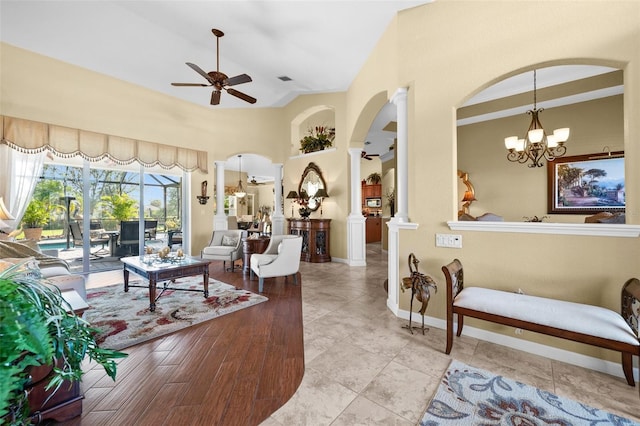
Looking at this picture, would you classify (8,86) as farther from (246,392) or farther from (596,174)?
(596,174)

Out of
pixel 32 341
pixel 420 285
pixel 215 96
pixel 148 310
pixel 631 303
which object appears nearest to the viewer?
pixel 32 341

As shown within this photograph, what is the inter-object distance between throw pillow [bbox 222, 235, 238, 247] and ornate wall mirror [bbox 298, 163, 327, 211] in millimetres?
1952

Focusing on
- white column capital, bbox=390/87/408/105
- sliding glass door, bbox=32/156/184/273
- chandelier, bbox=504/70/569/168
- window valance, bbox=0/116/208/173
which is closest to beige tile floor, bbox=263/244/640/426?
white column capital, bbox=390/87/408/105

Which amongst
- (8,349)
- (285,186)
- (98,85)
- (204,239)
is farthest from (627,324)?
(98,85)

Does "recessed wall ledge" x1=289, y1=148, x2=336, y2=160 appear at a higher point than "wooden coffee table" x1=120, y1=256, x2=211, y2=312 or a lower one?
higher

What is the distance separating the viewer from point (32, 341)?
56 cm

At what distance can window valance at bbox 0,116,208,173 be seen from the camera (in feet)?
14.0

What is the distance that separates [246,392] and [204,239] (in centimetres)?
558

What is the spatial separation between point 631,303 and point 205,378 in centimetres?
308

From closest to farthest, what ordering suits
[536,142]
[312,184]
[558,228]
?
[558,228] → [536,142] → [312,184]

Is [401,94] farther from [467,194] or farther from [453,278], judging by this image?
[467,194]

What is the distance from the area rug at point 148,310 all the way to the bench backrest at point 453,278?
2.40 metres

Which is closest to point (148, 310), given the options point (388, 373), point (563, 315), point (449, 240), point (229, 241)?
point (229, 241)

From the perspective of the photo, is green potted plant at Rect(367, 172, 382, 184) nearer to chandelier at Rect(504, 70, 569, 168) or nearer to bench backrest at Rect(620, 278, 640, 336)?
chandelier at Rect(504, 70, 569, 168)
